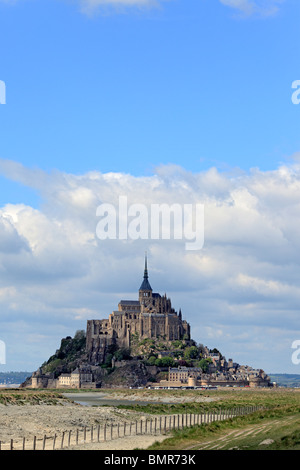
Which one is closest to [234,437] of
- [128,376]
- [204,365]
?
[128,376]

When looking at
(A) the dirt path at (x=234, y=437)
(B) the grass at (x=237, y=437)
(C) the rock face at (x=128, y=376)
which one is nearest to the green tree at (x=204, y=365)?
(C) the rock face at (x=128, y=376)

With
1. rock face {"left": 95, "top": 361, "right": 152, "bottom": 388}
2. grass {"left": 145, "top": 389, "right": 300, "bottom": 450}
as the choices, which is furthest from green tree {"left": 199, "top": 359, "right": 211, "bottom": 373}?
grass {"left": 145, "top": 389, "right": 300, "bottom": 450}

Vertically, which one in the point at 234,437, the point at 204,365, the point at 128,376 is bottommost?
the point at 234,437

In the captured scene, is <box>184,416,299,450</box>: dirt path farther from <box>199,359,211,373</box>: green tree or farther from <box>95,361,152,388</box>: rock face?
<box>199,359,211,373</box>: green tree

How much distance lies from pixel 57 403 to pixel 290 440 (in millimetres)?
44381

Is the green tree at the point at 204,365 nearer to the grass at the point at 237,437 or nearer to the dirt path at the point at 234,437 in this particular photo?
the grass at the point at 237,437

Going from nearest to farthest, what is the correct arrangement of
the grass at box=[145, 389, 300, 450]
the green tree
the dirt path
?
the grass at box=[145, 389, 300, 450]
the dirt path
the green tree

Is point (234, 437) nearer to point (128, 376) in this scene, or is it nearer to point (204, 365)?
point (128, 376)

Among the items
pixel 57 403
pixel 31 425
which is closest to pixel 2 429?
pixel 31 425

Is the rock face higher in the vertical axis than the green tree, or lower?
lower

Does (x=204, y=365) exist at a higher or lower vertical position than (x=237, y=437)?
higher

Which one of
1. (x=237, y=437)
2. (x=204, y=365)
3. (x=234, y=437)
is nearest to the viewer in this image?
(x=237, y=437)

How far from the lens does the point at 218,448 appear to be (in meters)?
38.7

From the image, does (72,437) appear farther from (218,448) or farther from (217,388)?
(217,388)
